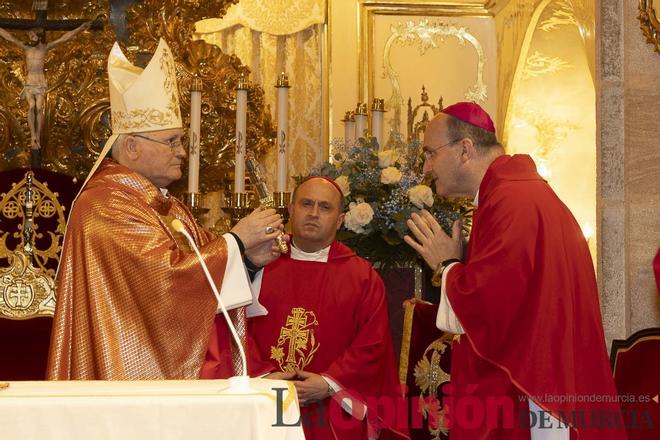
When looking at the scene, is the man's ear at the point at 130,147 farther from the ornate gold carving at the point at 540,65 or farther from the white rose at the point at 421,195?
the ornate gold carving at the point at 540,65

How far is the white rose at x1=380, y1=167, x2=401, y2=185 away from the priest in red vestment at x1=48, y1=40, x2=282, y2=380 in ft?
4.16

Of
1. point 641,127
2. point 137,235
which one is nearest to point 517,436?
point 137,235

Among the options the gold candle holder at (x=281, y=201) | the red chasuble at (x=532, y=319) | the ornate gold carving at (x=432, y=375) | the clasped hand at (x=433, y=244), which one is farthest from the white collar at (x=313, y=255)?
the red chasuble at (x=532, y=319)

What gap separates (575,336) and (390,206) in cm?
166

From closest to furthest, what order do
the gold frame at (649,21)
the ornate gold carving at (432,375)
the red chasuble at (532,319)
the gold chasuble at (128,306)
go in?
the red chasuble at (532,319), the gold chasuble at (128,306), the ornate gold carving at (432,375), the gold frame at (649,21)

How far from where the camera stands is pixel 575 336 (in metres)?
4.17

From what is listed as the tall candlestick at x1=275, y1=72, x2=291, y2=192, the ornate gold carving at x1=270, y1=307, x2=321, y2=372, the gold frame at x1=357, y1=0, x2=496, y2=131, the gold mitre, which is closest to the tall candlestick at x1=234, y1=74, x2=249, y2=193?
the tall candlestick at x1=275, y1=72, x2=291, y2=192

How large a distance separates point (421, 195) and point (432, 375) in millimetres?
931

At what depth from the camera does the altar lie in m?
2.96

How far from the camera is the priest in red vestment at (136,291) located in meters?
4.22

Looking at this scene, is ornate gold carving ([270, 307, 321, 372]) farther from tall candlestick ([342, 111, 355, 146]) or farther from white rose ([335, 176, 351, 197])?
tall candlestick ([342, 111, 355, 146])

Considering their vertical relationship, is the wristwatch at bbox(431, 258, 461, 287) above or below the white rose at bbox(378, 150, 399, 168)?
below

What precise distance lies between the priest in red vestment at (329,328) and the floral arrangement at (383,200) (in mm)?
190

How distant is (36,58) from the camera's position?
6.88 m
